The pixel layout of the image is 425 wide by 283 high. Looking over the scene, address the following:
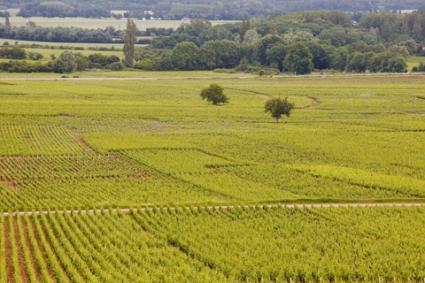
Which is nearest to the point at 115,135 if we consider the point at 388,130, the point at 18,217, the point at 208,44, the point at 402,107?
the point at 388,130

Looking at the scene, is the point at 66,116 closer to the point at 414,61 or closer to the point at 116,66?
the point at 116,66

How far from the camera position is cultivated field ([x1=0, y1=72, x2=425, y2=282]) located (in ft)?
121

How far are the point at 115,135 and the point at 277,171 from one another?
75.1 feet

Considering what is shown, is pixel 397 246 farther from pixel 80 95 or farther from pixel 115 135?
pixel 80 95

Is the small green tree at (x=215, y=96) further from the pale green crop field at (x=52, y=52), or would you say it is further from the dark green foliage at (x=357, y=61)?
the dark green foliage at (x=357, y=61)

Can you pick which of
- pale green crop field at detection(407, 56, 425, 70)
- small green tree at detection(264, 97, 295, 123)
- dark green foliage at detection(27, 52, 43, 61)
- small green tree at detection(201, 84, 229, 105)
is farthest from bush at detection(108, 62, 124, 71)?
small green tree at detection(264, 97, 295, 123)

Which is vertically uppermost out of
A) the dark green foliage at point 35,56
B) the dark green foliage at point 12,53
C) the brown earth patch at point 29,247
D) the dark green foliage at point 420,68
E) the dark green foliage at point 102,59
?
the brown earth patch at point 29,247

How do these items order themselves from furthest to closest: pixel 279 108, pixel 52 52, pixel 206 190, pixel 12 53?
1. pixel 52 52
2. pixel 12 53
3. pixel 279 108
4. pixel 206 190

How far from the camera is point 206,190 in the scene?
5478 cm

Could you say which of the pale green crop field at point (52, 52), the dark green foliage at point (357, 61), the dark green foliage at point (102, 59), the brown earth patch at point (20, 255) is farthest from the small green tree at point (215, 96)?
the brown earth patch at point (20, 255)

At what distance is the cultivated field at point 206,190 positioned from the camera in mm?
36781

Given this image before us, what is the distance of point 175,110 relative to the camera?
3967 inches

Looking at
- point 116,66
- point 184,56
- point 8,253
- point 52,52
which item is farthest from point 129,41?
point 8,253

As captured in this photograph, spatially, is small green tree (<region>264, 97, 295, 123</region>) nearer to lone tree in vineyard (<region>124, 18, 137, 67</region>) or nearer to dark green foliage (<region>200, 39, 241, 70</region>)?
lone tree in vineyard (<region>124, 18, 137, 67</region>)
